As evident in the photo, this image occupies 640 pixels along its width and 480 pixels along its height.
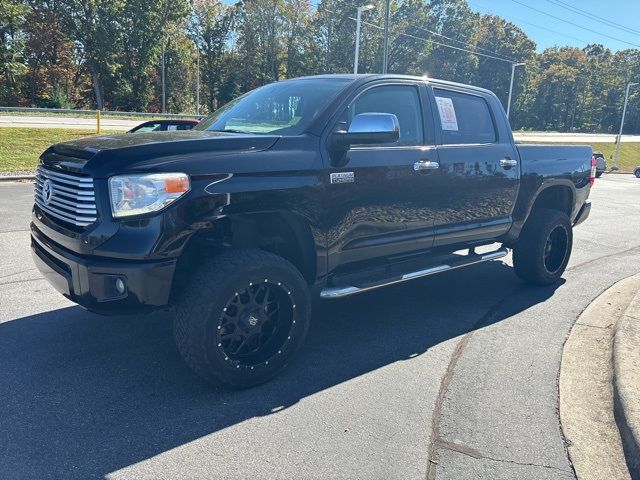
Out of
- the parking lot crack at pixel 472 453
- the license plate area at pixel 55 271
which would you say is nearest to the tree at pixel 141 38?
the license plate area at pixel 55 271

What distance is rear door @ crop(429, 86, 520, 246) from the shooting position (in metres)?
→ 4.62

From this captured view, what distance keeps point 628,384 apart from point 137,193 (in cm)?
333

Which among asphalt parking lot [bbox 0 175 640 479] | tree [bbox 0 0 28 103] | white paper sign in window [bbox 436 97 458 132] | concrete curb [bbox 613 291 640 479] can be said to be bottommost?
asphalt parking lot [bbox 0 175 640 479]

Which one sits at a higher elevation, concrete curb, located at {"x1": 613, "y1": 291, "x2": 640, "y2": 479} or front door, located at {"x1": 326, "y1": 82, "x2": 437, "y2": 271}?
front door, located at {"x1": 326, "y1": 82, "x2": 437, "y2": 271}

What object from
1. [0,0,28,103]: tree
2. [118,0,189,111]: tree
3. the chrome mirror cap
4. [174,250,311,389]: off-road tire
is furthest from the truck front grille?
[118,0,189,111]: tree

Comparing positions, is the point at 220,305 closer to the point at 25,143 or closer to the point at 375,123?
the point at 375,123

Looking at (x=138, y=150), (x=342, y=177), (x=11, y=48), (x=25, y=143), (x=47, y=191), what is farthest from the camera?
(x=11, y=48)

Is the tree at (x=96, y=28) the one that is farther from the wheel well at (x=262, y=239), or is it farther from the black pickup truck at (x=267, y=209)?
the wheel well at (x=262, y=239)

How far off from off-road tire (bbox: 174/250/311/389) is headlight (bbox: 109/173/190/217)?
0.51 m

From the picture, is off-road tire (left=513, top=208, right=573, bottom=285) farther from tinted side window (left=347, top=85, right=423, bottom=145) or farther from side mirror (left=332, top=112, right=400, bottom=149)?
side mirror (left=332, top=112, right=400, bottom=149)

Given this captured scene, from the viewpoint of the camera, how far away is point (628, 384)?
11.5 ft

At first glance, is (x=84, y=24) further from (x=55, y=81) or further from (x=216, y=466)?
(x=216, y=466)

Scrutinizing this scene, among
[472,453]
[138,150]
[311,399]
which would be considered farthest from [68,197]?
[472,453]

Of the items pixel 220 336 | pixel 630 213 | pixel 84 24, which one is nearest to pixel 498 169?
pixel 220 336
